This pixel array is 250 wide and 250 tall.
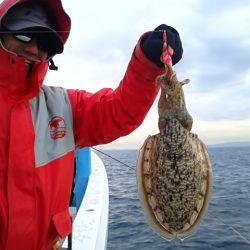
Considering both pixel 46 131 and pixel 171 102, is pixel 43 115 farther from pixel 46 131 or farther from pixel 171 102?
pixel 171 102

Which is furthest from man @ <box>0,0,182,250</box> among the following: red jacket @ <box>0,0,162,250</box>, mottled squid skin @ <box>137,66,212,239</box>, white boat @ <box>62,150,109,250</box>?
white boat @ <box>62,150,109,250</box>

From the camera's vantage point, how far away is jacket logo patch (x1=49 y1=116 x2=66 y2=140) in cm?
328

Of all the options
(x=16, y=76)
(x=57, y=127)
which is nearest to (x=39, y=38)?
(x=16, y=76)

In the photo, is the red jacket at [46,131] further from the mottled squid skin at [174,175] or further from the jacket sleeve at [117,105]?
the mottled squid skin at [174,175]

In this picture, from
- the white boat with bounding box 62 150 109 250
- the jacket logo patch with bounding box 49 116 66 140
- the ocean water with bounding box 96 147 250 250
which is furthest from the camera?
the ocean water with bounding box 96 147 250 250

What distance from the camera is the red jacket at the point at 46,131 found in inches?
115

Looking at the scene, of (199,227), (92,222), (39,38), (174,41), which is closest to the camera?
(174,41)

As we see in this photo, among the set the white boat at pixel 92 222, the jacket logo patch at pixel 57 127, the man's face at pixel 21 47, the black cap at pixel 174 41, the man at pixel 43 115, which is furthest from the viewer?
the white boat at pixel 92 222

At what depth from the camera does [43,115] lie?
326 centimetres

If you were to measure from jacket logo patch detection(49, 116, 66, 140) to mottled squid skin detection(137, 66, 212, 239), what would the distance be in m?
0.89

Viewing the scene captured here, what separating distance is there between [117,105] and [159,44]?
Answer: 0.65 m

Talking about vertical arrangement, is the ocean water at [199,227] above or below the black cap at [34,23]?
below

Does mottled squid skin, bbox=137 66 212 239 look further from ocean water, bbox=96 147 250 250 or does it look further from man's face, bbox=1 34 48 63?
ocean water, bbox=96 147 250 250

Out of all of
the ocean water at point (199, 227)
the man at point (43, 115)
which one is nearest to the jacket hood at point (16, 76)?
the man at point (43, 115)
